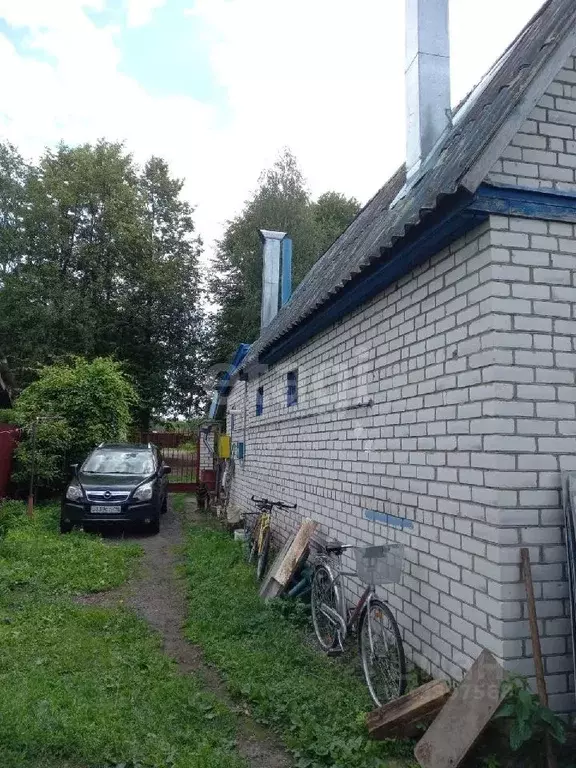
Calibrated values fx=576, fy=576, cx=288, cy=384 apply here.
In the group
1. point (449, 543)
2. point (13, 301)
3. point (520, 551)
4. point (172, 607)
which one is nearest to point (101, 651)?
point (172, 607)

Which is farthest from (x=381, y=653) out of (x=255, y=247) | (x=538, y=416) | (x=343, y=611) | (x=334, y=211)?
(x=334, y=211)

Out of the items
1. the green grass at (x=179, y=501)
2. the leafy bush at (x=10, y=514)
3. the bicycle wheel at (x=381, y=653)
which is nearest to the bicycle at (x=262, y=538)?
the bicycle wheel at (x=381, y=653)

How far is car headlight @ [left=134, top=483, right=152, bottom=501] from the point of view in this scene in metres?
9.59

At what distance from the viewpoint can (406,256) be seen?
156 inches

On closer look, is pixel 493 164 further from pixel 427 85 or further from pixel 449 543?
pixel 427 85

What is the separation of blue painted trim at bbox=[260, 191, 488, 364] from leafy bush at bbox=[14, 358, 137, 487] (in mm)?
7597

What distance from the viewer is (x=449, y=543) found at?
3461 millimetres

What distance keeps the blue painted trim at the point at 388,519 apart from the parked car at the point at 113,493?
18.6 feet

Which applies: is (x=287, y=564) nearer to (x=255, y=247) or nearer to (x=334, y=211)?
(x=255, y=247)

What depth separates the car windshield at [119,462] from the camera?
1031 cm

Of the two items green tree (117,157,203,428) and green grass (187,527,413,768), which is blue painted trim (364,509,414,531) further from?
green tree (117,157,203,428)

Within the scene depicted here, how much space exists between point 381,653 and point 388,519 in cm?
98

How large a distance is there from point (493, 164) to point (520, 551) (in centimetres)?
203

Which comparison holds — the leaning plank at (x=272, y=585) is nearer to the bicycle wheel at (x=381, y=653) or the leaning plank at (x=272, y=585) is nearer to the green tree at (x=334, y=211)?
the bicycle wheel at (x=381, y=653)
